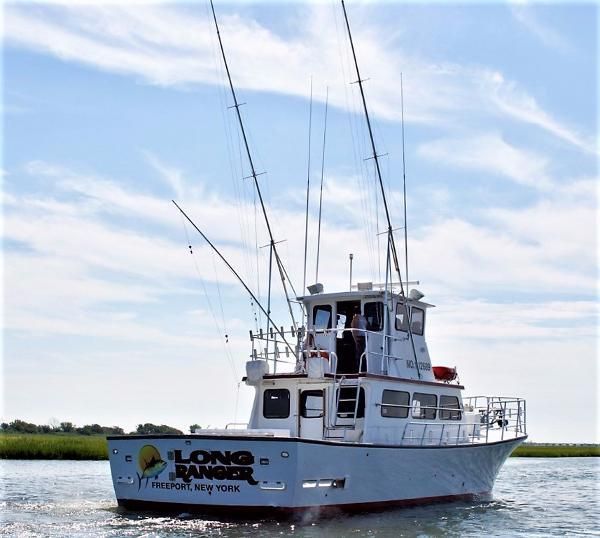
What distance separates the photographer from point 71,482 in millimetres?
27125

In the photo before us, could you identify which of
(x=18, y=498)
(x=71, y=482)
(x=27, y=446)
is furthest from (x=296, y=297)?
(x=27, y=446)

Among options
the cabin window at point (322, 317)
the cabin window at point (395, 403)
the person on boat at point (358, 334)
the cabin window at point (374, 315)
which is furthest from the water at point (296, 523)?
the cabin window at point (322, 317)

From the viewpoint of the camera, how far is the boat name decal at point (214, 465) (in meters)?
17.0

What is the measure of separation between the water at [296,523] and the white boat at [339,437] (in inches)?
18.0

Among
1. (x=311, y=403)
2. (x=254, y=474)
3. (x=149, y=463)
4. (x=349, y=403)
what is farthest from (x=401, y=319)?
(x=149, y=463)

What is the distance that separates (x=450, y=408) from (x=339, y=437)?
4651 millimetres

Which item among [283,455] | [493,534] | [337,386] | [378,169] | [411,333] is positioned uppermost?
[378,169]

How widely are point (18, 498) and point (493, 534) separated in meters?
11.1

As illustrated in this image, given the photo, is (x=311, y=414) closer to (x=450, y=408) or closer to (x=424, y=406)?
(x=424, y=406)

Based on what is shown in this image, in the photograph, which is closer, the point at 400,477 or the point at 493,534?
the point at 493,534

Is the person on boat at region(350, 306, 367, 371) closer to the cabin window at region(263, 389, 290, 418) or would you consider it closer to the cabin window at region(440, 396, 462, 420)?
the cabin window at region(263, 389, 290, 418)

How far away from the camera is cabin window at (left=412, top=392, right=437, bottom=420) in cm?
2161

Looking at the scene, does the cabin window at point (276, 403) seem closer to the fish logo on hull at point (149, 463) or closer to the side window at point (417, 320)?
the fish logo on hull at point (149, 463)

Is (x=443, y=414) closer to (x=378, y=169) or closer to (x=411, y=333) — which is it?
(x=411, y=333)
